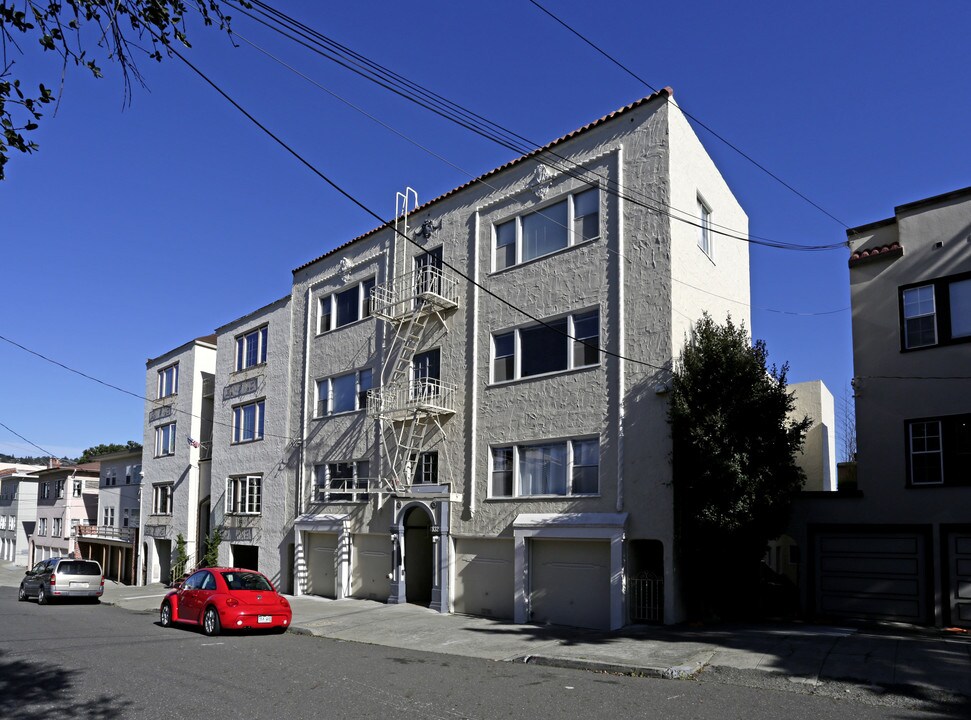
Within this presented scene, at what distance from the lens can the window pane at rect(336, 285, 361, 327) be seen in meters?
27.6

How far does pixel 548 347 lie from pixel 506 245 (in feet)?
11.0

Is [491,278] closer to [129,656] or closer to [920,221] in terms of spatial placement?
[920,221]

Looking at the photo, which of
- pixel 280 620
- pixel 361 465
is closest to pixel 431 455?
pixel 361 465

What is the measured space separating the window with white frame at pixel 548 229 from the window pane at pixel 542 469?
5.00m

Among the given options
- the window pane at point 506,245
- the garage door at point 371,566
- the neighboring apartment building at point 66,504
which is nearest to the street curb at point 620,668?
the window pane at point 506,245

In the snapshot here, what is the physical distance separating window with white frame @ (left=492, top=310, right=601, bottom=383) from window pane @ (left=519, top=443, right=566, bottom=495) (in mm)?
1904

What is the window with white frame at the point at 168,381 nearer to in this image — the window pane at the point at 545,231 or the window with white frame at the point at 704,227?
the window pane at the point at 545,231

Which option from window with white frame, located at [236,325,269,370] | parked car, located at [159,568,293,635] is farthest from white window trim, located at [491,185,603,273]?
window with white frame, located at [236,325,269,370]

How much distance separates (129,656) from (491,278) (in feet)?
41.6

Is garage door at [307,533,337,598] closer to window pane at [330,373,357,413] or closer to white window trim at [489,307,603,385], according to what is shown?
window pane at [330,373,357,413]

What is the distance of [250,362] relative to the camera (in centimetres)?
3319

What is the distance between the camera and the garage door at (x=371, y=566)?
24595mm

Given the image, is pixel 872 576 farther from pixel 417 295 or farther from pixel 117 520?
pixel 117 520

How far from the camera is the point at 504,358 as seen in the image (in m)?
21.5
